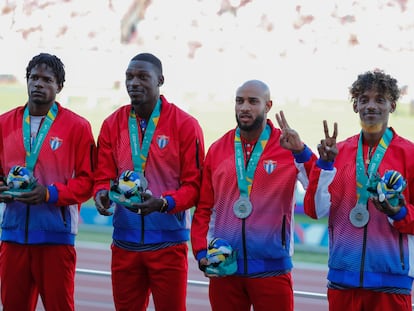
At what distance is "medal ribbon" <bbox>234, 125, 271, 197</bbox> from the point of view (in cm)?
327

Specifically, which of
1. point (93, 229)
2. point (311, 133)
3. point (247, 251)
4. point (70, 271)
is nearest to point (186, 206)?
point (247, 251)

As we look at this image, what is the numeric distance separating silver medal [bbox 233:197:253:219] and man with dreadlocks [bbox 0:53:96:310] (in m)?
0.79

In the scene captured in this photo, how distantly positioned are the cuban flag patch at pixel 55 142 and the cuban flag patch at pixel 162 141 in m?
0.49

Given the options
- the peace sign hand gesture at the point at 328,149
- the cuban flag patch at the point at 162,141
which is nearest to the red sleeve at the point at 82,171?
the cuban flag patch at the point at 162,141

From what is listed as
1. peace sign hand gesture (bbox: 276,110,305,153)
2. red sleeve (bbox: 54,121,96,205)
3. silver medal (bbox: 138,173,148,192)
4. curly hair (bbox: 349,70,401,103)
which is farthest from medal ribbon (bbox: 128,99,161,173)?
curly hair (bbox: 349,70,401,103)

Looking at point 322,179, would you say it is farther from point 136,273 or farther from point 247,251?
point 136,273

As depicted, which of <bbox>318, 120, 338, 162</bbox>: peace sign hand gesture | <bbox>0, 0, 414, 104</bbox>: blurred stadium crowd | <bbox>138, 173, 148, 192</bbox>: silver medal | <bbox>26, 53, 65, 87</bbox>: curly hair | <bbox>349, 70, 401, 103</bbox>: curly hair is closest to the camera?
<bbox>318, 120, 338, 162</bbox>: peace sign hand gesture

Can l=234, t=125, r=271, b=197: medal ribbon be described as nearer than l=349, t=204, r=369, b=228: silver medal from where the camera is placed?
No

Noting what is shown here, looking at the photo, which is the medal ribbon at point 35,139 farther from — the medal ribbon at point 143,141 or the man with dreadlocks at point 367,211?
the man with dreadlocks at point 367,211

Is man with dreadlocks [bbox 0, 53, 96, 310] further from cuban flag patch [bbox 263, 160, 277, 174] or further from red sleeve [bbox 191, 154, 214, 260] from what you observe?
cuban flag patch [bbox 263, 160, 277, 174]

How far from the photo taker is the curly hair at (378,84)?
3.05m

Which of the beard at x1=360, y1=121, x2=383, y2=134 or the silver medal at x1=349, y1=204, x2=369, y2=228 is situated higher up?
the beard at x1=360, y1=121, x2=383, y2=134

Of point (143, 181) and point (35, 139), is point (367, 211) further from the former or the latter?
point (35, 139)

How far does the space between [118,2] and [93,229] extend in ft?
25.6
